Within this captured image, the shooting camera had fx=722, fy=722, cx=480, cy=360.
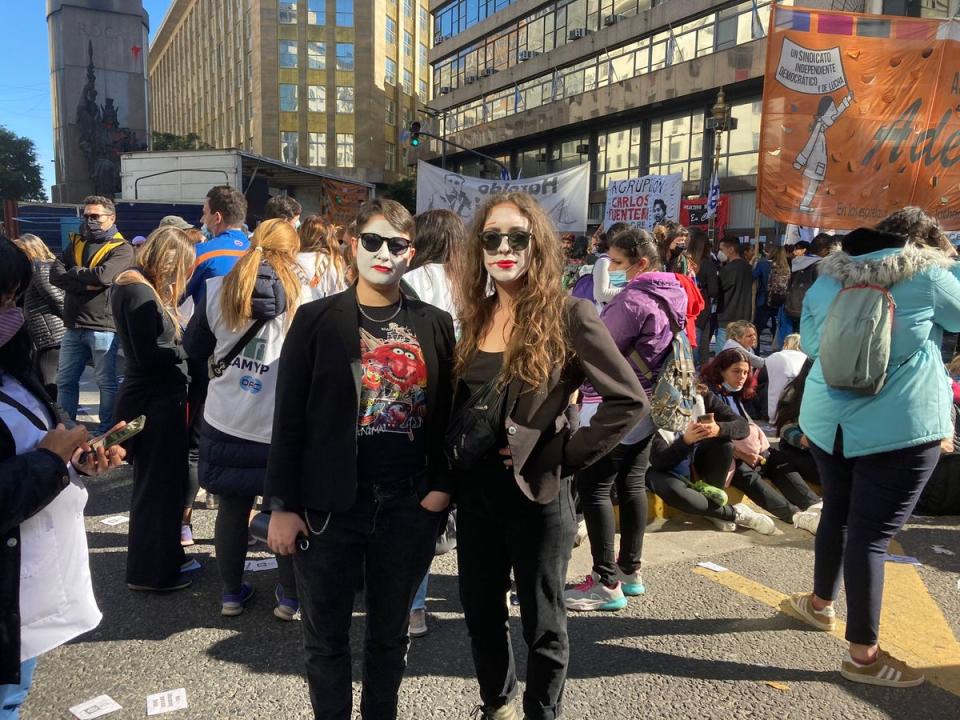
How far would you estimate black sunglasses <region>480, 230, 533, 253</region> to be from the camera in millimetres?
2332

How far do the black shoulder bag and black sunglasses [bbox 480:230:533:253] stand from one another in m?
1.43

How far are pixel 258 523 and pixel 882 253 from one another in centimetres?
274

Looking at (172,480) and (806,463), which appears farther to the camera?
(806,463)

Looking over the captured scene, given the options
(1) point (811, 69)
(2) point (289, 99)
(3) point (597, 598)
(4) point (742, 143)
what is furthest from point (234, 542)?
(2) point (289, 99)

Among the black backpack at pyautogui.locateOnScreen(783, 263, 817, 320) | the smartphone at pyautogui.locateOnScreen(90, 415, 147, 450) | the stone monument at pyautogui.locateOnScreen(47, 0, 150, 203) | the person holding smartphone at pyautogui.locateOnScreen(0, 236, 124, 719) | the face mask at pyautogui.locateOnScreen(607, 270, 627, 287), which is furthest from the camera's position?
the stone monument at pyautogui.locateOnScreen(47, 0, 150, 203)

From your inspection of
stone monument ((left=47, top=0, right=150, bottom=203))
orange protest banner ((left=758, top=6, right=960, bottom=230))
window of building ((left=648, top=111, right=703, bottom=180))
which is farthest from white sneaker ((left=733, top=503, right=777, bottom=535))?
stone monument ((left=47, top=0, right=150, bottom=203))

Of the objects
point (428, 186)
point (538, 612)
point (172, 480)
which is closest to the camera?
point (538, 612)

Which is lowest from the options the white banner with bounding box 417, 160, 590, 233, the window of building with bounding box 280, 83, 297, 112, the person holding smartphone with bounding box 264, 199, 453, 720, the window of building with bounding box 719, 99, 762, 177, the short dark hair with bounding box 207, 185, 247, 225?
→ the person holding smartphone with bounding box 264, 199, 453, 720

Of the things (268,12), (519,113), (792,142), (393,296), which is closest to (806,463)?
(792,142)

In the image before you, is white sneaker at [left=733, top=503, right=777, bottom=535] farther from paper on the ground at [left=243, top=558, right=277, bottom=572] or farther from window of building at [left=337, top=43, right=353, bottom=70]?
window of building at [left=337, top=43, right=353, bottom=70]

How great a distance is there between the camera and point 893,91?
20.8ft

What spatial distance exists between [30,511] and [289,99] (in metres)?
67.0

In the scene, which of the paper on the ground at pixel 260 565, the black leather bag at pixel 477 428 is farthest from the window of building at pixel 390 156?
the black leather bag at pixel 477 428

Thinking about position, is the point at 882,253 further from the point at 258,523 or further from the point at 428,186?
the point at 428,186
